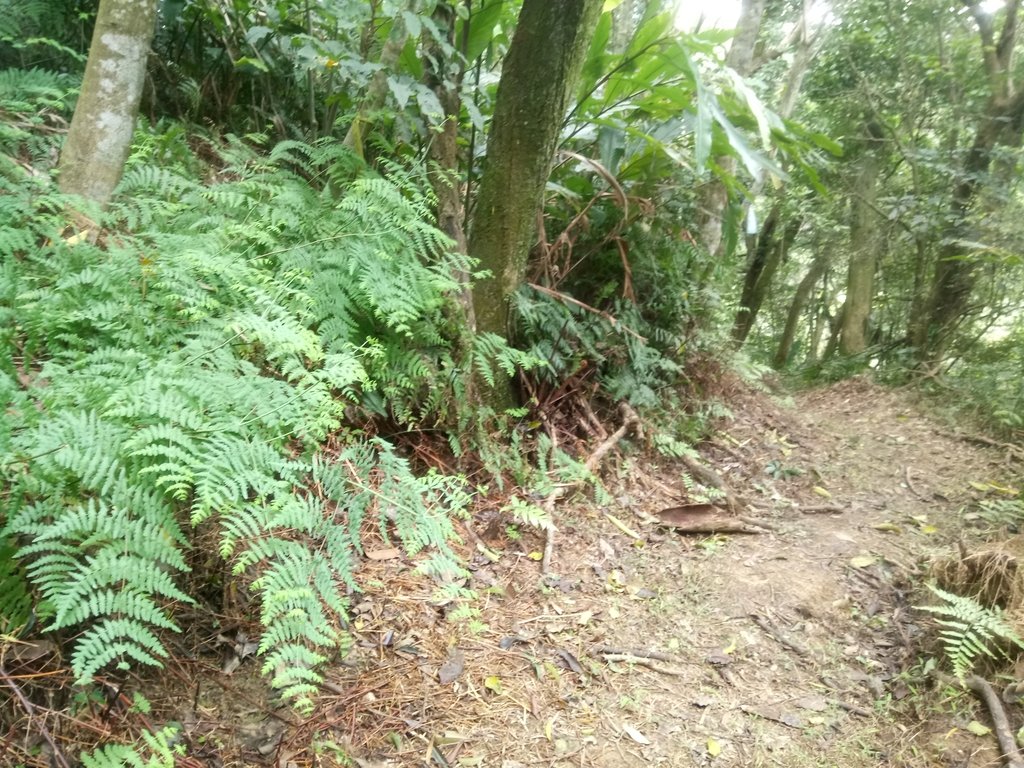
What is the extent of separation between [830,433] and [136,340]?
20.4 feet

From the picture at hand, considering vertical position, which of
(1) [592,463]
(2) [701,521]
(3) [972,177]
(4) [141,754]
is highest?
(3) [972,177]

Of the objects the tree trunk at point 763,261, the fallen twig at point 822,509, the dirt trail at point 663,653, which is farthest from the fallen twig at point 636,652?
the tree trunk at point 763,261

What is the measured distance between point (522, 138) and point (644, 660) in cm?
288

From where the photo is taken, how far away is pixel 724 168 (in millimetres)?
5984

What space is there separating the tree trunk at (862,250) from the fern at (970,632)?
24.0 ft

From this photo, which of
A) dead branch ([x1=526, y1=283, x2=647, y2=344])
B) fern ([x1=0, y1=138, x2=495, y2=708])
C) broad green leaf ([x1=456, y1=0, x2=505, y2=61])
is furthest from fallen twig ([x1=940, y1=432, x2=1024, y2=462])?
broad green leaf ([x1=456, y1=0, x2=505, y2=61])

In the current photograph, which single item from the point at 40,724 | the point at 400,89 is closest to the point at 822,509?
the point at 400,89

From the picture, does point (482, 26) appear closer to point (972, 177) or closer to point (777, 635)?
point (777, 635)

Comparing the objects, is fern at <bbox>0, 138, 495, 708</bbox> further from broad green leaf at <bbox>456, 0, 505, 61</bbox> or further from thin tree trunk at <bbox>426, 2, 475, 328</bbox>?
broad green leaf at <bbox>456, 0, 505, 61</bbox>

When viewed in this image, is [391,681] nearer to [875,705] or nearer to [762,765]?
[762,765]

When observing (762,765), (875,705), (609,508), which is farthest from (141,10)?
(875,705)

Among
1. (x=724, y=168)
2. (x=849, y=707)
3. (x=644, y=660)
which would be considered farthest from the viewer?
(x=724, y=168)

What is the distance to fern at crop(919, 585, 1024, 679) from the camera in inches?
102

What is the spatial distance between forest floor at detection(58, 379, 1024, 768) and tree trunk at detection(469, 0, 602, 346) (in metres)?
1.46
